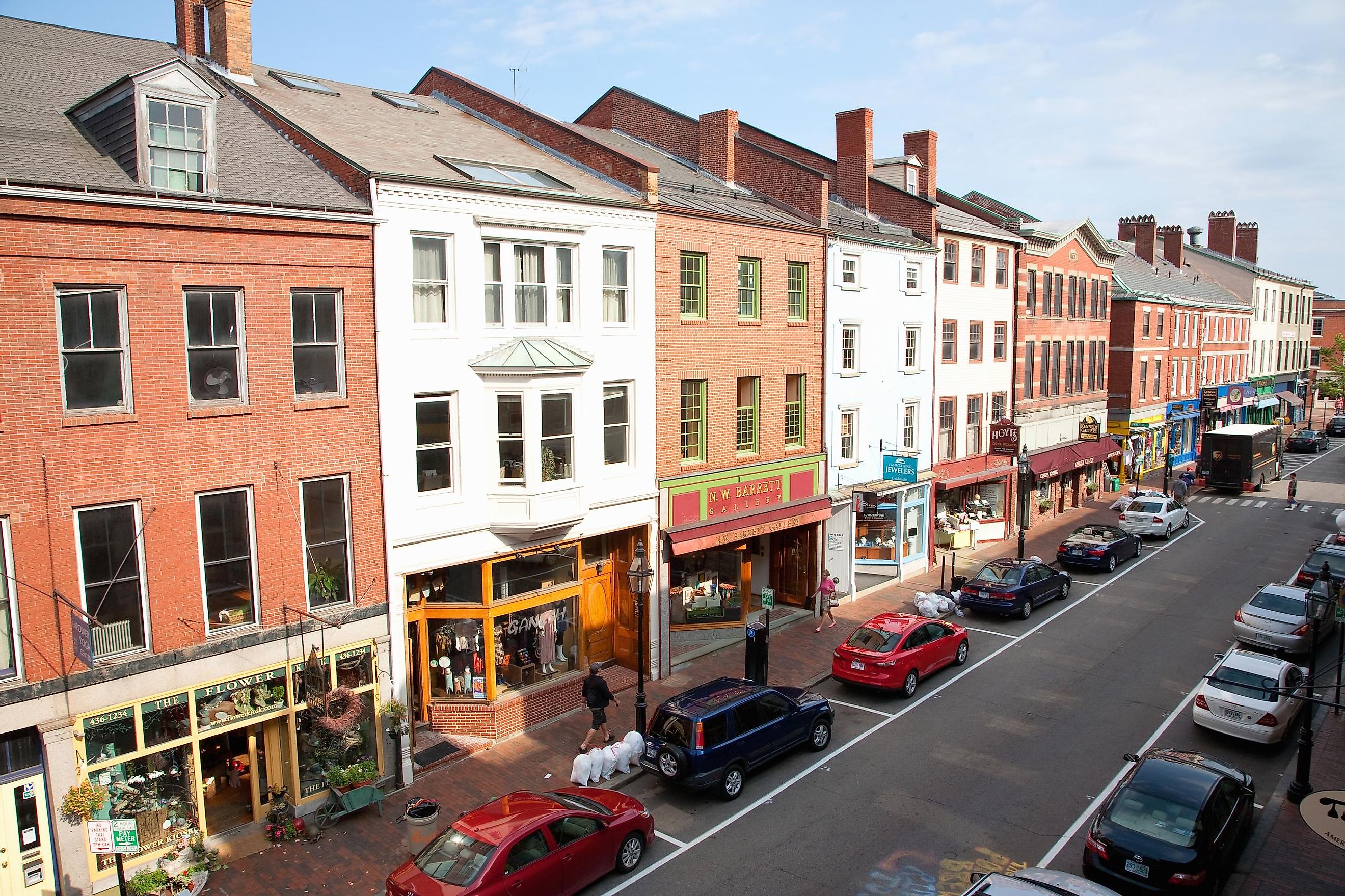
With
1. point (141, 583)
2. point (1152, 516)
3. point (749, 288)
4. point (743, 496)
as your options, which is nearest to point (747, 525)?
point (743, 496)

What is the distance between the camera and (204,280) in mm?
14438

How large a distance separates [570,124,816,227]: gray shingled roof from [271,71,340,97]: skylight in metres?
6.73

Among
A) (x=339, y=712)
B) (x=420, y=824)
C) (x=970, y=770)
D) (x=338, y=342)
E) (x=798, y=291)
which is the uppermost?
(x=798, y=291)

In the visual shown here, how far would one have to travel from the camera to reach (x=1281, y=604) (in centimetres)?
2358

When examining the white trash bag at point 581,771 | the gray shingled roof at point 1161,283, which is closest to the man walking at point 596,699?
the white trash bag at point 581,771

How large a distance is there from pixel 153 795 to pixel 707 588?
47.7 ft

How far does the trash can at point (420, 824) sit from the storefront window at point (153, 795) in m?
3.51

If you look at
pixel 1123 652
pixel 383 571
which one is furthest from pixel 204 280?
pixel 1123 652

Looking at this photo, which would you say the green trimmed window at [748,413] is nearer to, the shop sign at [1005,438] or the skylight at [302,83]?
the skylight at [302,83]

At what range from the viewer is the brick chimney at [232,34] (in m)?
20.9

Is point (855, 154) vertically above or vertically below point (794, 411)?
above

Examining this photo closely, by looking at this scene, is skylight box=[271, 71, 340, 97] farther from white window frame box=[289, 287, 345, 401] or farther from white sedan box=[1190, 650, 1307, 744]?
white sedan box=[1190, 650, 1307, 744]

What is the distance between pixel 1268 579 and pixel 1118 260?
30225mm

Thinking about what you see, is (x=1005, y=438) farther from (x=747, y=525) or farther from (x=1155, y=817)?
(x=1155, y=817)
